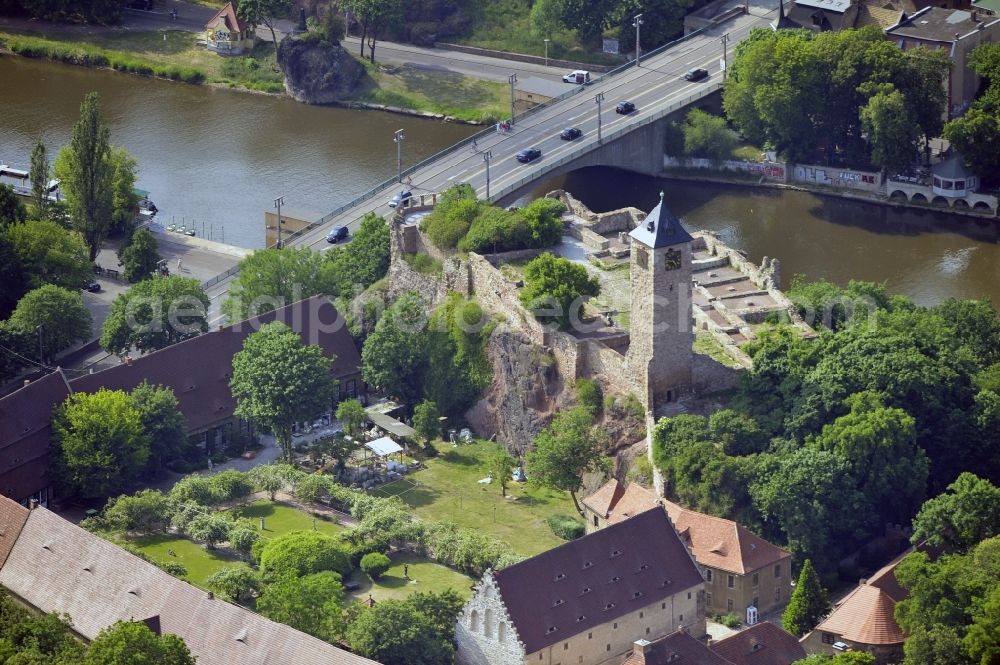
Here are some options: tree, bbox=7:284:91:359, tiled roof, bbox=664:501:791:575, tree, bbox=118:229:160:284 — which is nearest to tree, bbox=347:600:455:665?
tiled roof, bbox=664:501:791:575

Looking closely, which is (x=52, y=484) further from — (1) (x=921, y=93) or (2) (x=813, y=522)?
(1) (x=921, y=93)

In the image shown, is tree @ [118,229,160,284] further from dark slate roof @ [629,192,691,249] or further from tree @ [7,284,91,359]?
dark slate roof @ [629,192,691,249]

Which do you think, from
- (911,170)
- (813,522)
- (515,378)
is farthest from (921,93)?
(813,522)

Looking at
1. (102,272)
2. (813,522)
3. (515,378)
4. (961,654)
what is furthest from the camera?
(102,272)

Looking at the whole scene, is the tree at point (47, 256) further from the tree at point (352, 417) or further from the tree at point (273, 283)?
the tree at point (352, 417)

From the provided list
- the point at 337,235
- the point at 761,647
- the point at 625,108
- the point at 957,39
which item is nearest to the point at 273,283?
the point at 337,235

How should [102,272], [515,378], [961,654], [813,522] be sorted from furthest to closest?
[102,272] < [515,378] < [813,522] < [961,654]

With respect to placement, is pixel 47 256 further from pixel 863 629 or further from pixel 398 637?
pixel 863 629
